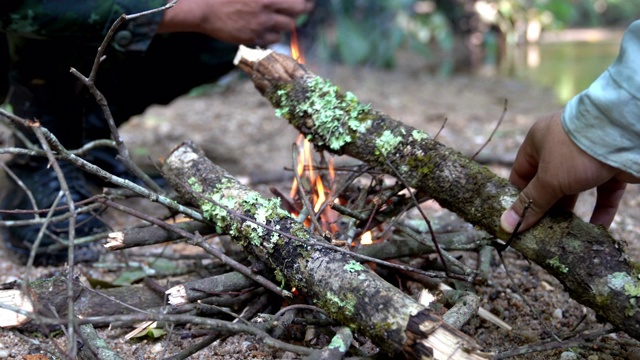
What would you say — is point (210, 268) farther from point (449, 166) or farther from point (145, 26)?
point (145, 26)

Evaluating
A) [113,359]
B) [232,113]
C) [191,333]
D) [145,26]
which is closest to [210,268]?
[191,333]

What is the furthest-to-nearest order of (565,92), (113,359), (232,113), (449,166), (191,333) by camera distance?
(565,92) < (232,113) < (449,166) < (191,333) < (113,359)

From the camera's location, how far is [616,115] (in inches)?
54.5

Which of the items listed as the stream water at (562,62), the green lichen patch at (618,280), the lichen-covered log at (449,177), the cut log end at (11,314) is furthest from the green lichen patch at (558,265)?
the stream water at (562,62)

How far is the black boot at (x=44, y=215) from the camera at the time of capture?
2293 millimetres

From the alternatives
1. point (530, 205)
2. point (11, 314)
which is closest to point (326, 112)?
point (530, 205)

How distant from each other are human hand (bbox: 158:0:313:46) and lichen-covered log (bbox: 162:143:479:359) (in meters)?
0.63

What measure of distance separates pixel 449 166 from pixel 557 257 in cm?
38

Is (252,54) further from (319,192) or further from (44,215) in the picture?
(44,215)

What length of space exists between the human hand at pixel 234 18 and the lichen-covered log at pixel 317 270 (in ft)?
2.07

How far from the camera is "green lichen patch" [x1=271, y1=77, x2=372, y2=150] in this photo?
191 cm

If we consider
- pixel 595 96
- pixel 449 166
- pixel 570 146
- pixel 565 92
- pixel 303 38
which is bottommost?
pixel 565 92

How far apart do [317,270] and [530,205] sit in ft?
1.77

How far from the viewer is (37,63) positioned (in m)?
2.52
